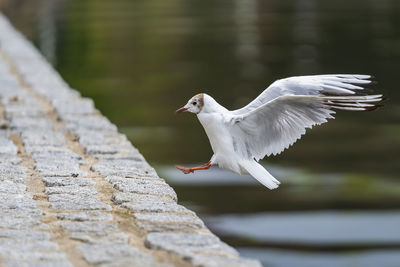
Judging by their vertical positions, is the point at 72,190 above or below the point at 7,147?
below

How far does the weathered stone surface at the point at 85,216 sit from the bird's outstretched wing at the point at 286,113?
2.62 ft

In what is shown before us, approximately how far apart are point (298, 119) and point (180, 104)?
6826 mm

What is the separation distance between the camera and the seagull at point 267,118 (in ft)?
16.9

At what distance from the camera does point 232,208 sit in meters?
7.82

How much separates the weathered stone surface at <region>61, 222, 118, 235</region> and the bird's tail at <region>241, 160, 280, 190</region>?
82 cm

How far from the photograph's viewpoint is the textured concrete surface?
430cm

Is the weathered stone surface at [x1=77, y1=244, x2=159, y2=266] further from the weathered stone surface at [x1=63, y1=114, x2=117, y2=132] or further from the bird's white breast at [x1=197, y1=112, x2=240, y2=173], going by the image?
the weathered stone surface at [x1=63, y1=114, x2=117, y2=132]

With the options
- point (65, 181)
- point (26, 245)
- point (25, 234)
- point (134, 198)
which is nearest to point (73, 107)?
point (65, 181)

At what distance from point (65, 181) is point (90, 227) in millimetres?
1140

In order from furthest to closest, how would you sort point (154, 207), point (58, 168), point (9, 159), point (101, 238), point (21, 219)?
point (9, 159), point (58, 168), point (154, 207), point (21, 219), point (101, 238)

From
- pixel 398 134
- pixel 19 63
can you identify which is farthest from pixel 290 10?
pixel 398 134

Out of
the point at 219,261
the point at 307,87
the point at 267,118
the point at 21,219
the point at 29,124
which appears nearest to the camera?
the point at 219,261

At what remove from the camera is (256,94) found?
12547 mm

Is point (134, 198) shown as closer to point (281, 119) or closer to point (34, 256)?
point (281, 119)
